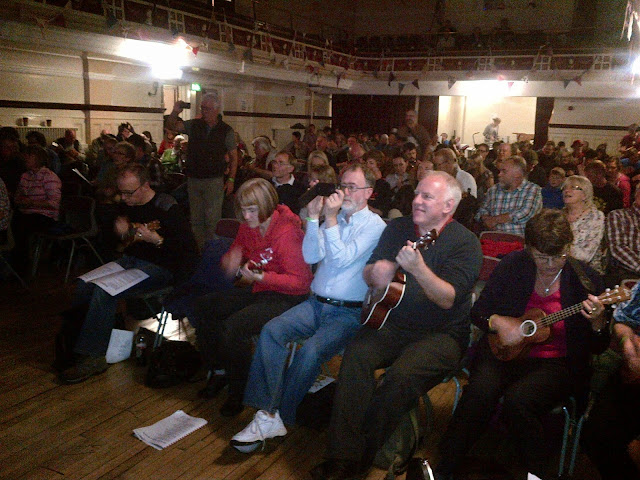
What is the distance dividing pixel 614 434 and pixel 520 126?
66.9 feet

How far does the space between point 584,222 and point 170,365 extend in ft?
9.47

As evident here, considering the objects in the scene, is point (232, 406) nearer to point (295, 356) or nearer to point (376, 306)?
point (295, 356)

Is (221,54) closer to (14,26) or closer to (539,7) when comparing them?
(14,26)

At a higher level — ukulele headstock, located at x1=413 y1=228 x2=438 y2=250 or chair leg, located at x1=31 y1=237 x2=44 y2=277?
ukulele headstock, located at x1=413 y1=228 x2=438 y2=250

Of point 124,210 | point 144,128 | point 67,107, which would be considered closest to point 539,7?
point 144,128

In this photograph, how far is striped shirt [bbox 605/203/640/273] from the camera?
368 cm

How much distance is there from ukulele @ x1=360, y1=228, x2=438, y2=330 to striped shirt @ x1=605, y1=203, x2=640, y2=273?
196cm

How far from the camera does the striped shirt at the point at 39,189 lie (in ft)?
16.2

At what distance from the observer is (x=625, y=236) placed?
372cm

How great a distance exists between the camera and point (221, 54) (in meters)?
11.9

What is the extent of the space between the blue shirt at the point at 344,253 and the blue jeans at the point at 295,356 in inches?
4.1

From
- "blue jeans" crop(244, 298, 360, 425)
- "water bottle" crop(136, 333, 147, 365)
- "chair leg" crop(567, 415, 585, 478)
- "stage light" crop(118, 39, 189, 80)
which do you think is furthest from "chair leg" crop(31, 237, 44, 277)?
"stage light" crop(118, 39, 189, 80)

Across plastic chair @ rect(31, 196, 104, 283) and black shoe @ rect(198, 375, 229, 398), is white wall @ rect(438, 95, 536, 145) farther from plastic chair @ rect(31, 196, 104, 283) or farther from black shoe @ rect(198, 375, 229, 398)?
black shoe @ rect(198, 375, 229, 398)

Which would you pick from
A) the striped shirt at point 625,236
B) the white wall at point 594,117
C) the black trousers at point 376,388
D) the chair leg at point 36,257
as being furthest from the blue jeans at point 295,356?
the white wall at point 594,117
